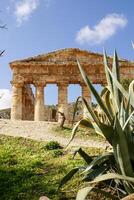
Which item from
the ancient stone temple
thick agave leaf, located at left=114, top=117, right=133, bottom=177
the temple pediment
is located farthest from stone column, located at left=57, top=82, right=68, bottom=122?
thick agave leaf, located at left=114, top=117, right=133, bottom=177

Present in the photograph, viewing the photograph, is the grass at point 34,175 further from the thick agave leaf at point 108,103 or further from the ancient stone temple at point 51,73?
the ancient stone temple at point 51,73

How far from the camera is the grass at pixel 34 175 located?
345 inches

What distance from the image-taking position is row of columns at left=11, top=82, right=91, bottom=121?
41.3m

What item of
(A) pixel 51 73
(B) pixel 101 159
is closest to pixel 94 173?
(B) pixel 101 159

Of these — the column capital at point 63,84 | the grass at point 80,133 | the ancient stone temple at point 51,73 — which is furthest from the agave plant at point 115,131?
the column capital at point 63,84

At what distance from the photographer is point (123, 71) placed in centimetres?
4322

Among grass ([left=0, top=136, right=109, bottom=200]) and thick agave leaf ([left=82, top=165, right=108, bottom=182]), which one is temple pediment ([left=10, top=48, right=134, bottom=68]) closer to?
grass ([left=0, top=136, right=109, bottom=200])

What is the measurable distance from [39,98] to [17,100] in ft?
6.78

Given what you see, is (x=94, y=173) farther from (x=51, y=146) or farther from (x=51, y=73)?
(x=51, y=73)

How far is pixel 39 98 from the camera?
138ft

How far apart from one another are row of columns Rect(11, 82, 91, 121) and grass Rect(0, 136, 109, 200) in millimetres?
24816

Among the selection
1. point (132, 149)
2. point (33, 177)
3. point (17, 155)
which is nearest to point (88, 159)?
point (132, 149)

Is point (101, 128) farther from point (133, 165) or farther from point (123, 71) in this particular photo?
point (123, 71)

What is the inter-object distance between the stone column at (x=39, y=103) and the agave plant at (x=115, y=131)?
3533 cm
